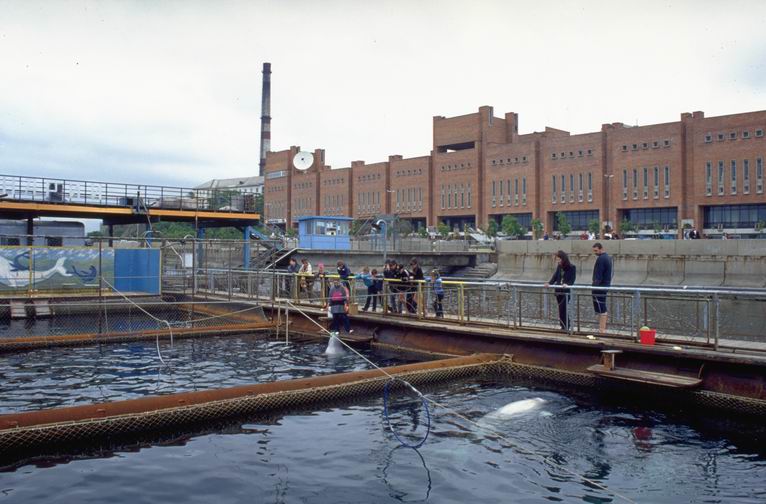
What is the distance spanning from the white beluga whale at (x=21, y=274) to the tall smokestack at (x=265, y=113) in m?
92.1

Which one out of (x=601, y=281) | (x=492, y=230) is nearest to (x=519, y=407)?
(x=601, y=281)

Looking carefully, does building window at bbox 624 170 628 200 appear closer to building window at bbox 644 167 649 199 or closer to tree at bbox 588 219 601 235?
building window at bbox 644 167 649 199

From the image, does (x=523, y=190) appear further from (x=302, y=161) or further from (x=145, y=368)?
(x=145, y=368)

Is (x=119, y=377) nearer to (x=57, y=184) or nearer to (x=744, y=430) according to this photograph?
(x=744, y=430)

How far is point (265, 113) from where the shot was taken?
116 meters

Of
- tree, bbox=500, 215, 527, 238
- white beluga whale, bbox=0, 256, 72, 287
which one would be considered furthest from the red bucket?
tree, bbox=500, 215, 527, 238

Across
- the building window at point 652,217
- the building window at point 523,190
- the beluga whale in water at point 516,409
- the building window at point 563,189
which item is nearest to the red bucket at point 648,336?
the beluga whale in water at point 516,409

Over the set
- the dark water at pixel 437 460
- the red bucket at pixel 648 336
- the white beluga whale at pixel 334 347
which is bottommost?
the dark water at pixel 437 460

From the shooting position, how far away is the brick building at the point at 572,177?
6738cm

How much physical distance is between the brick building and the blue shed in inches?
1513

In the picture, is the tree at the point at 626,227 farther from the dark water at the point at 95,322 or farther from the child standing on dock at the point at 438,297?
the child standing on dock at the point at 438,297

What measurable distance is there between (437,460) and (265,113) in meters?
113

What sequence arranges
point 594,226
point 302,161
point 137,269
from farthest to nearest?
point 302,161 < point 594,226 < point 137,269

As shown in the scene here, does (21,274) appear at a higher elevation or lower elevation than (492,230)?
lower
